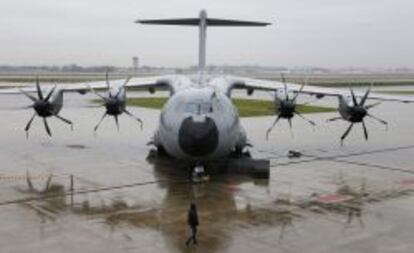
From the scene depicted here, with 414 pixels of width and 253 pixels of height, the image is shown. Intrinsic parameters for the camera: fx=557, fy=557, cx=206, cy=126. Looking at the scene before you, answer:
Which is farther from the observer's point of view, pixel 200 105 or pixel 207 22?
pixel 207 22

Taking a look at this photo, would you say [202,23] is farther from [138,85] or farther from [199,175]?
[199,175]

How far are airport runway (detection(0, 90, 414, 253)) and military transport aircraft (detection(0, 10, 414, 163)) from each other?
1.52 metres

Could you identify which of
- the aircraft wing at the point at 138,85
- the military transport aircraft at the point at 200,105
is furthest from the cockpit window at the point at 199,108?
the aircraft wing at the point at 138,85

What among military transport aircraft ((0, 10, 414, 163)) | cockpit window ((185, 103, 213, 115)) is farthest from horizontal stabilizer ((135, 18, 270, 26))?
cockpit window ((185, 103, 213, 115))

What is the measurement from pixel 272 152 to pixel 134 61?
4463 inches

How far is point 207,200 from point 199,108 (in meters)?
3.50

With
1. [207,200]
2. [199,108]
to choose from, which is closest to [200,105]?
[199,108]

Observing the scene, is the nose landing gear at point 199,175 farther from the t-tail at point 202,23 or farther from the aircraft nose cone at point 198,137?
the t-tail at point 202,23

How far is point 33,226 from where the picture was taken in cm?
1450

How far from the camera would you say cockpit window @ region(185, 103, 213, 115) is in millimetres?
19344

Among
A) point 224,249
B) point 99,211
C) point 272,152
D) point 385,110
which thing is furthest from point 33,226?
point 385,110

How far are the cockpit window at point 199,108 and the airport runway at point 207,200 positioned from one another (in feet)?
8.65

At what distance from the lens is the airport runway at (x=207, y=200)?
43.9 feet

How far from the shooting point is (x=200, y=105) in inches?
770
